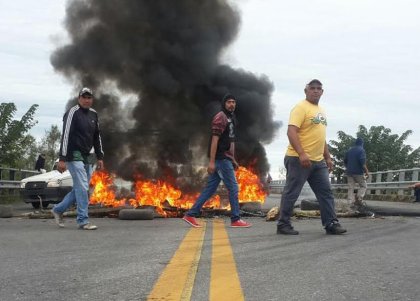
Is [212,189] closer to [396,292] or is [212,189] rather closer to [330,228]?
[330,228]

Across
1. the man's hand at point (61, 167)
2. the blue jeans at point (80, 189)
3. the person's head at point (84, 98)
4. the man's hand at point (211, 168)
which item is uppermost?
the person's head at point (84, 98)

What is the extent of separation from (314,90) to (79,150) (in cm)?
326

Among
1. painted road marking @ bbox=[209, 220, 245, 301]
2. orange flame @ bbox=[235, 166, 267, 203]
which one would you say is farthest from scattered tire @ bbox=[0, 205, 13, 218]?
painted road marking @ bbox=[209, 220, 245, 301]

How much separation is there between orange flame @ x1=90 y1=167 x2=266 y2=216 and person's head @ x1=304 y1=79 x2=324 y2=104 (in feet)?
14.6

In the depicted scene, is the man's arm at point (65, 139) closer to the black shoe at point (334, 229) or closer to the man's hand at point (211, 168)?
the man's hand at point (211, 168)

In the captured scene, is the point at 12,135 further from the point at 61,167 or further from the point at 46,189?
the point at 61,167

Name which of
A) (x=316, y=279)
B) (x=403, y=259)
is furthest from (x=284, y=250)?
(x=316, y=279)

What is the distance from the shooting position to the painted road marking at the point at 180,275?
3185mm

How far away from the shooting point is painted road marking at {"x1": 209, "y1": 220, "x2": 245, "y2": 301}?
3.19 meters

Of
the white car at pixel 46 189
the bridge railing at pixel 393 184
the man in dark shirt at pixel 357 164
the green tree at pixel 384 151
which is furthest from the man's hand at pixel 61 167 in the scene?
the green tree at pixel 384 151

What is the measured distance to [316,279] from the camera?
365 cm

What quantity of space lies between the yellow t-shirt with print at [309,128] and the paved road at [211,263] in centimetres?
104

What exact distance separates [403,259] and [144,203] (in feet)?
23.1

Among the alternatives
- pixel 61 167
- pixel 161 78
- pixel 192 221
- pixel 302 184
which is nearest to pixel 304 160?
pixel 302 184
